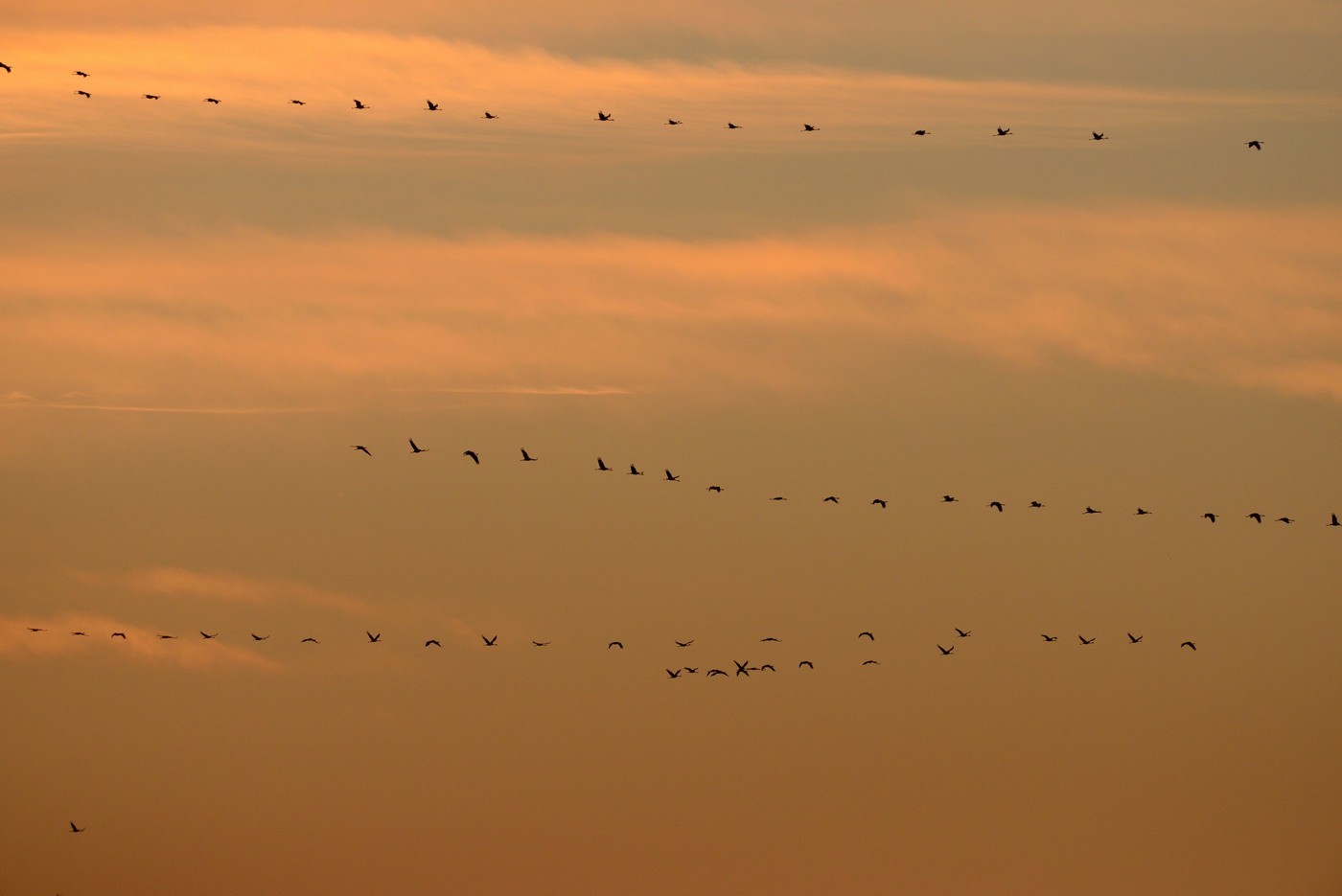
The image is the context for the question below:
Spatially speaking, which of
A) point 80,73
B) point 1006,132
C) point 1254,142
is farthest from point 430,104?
point 1254,142

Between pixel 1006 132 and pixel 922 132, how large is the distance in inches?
228

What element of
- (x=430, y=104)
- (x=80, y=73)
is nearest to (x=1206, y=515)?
(x=430, y=104)

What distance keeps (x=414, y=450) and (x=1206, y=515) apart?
5135 cm

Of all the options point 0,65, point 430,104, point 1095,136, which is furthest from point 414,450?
point 1095,136

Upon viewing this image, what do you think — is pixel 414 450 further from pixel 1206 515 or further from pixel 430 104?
pixel 1206 515

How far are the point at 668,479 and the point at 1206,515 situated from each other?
35110 mm

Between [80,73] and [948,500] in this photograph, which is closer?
[80,73]

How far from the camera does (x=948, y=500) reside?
198m

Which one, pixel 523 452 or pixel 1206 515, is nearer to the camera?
pixel 523 452

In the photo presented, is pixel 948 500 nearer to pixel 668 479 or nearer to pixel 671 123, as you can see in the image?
pixel 668 479

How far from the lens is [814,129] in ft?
641

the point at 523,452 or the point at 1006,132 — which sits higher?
the point at 1006,132

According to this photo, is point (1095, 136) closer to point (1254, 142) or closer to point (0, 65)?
point (1254, 142)

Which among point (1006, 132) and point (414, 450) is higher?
point (1006, 132)
